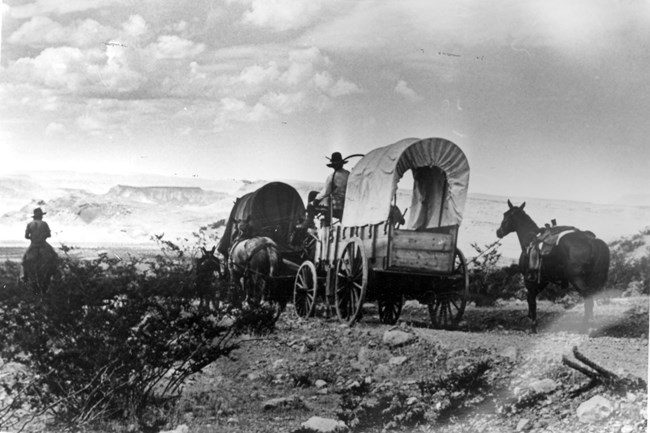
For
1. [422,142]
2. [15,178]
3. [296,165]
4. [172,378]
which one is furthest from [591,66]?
[15,178]

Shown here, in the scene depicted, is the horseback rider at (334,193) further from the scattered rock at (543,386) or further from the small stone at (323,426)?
the scattered rock at (543,386)

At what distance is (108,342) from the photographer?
6.48m

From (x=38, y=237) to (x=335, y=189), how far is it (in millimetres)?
3035

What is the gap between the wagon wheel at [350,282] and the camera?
305 inches

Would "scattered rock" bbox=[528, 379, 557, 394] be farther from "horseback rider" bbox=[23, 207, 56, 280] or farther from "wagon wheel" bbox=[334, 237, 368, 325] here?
"horseback rider" bbox=[23, 207, 56, 280]

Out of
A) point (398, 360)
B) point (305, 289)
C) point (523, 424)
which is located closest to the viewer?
point (523, 424)

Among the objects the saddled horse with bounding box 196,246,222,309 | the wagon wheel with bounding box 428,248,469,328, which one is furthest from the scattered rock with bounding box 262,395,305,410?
the wagon wheel with bounding box 428,248,469,328

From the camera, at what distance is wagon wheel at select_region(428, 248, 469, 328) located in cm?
776

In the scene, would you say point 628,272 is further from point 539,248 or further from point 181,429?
point 181,429

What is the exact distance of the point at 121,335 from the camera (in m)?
6.51

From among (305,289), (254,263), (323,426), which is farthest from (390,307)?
(323,426)

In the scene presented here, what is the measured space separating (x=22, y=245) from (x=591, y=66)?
18.8 feet

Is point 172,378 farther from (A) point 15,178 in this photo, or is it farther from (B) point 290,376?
(A) point 15,178

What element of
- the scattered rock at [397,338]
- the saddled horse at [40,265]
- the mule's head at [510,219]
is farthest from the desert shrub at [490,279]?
the saddled horse at [40,265]
